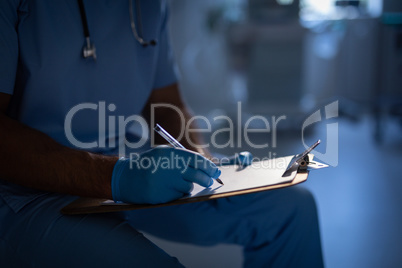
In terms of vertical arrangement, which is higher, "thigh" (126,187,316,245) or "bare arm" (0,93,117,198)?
"bare arm" (0,93,117,198)

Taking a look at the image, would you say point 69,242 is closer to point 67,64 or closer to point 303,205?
point 67,64

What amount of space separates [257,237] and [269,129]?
7.99ft

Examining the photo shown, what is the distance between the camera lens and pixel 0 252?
71cm

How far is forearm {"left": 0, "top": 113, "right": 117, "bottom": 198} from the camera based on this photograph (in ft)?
2.31

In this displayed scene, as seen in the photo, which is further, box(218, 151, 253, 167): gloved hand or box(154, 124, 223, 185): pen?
box(218, 151, 253, 167): gloved hand

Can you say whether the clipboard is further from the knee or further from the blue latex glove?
the knee

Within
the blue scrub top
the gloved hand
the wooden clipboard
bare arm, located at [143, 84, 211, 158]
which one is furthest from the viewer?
bare arm, located at [143, 84, 211, 158]

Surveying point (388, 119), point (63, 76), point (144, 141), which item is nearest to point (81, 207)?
point (63, 76)

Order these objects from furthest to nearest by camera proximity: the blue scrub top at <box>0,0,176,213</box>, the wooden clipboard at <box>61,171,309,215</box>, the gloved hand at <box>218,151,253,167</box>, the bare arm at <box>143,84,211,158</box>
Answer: the bare arm at <box>143,84,211,158</box> < the gloved hand at <box>218,151,253,167</box> < the blue scrub top at <box>0,0,176,213</box> < the wooden clipboard at <box>61,171,309,215</box>

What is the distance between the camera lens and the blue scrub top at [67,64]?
29.7 inches

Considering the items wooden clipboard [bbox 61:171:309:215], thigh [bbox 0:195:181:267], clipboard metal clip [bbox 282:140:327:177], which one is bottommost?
thigh [bbox 0:195:181:267]

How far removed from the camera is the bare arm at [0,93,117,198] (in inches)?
27.7

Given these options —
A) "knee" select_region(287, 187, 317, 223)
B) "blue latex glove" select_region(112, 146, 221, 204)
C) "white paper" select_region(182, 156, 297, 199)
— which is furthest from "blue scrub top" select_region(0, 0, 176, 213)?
"knee" select_region(287, 187, 317, 223)

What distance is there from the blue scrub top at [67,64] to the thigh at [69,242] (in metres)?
0.05
